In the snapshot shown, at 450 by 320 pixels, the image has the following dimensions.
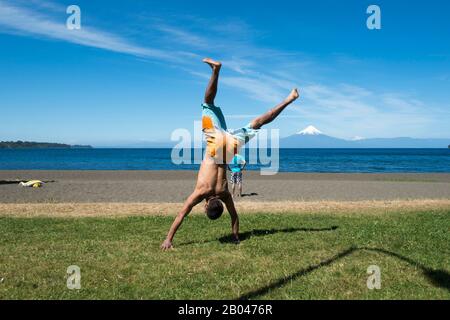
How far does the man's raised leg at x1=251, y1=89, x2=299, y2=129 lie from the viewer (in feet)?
26.6

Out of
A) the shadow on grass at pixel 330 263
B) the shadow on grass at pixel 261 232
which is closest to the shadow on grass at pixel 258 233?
the shadow on grass at pixel 261 232

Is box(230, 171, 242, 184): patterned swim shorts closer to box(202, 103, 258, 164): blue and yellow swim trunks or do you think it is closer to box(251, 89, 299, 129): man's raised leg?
box(202, 103, 258, 164): blue and yellow swim trunks

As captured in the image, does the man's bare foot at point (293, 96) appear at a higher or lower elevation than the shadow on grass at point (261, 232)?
higher

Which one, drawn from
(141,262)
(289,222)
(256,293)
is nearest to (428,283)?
(256,293)

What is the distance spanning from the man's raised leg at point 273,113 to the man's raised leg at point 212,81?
978mm

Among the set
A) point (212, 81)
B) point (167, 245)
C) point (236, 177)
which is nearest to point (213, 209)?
point (167, 245)

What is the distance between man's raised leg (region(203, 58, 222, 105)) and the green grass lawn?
3.00 m

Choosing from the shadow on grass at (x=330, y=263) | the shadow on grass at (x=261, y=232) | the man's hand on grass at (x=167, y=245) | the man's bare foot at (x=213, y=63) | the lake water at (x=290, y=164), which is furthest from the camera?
the lake water at (x=290, y=164)

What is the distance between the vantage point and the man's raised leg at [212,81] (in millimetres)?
7666

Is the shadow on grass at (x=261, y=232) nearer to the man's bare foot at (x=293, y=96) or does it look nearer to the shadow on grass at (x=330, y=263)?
the shadow on grass at (x=330, y=263)

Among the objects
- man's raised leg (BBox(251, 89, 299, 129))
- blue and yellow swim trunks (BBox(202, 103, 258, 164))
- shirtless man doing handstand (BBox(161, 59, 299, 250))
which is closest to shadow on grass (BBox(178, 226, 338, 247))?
shirtless man doing handstand (BBox(161, 59, 299, 250))

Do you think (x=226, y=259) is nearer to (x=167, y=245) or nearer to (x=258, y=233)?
(x=167, y=245)

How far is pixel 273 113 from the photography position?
8.11 meters

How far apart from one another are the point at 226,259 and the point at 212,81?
3.29 metres
